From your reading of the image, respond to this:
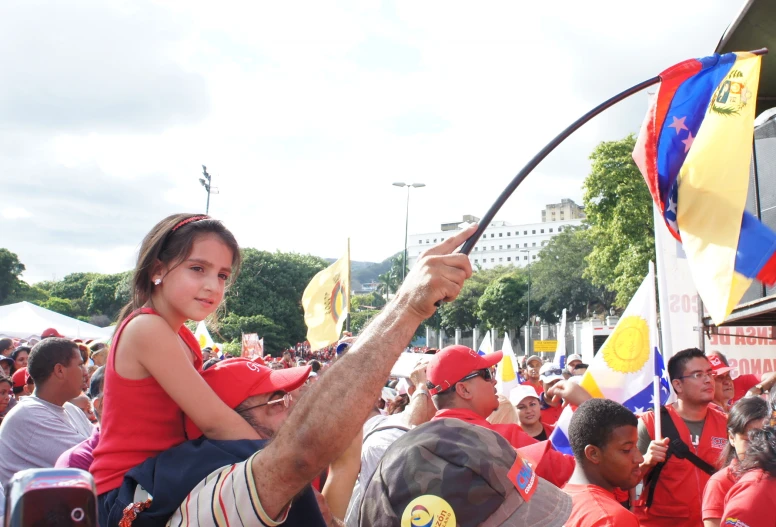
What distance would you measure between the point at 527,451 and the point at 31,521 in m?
3.72

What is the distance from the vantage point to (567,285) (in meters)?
73.6

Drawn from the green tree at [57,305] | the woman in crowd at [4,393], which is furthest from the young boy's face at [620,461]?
the green tree at [57,305]

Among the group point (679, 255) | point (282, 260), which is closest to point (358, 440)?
point (679, 255)

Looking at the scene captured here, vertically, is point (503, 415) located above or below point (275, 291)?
below

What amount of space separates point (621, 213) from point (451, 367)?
3136 centimetres

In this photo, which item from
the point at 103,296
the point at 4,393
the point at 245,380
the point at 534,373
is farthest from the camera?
the point at 103,296

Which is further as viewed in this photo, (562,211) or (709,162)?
(562,211)

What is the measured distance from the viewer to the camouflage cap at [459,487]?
1983mm

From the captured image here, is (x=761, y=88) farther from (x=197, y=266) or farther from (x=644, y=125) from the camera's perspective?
(x=197, y=266)

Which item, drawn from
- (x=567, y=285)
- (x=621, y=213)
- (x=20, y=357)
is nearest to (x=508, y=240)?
(x=567, y=285)

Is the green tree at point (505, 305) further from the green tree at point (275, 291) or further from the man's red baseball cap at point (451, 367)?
the man's red baseball cap at point (451, 367)

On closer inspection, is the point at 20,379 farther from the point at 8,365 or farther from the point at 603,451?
the point at 603,451

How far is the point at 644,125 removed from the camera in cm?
497

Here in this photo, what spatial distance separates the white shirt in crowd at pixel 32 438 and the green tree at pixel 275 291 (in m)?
42.1
